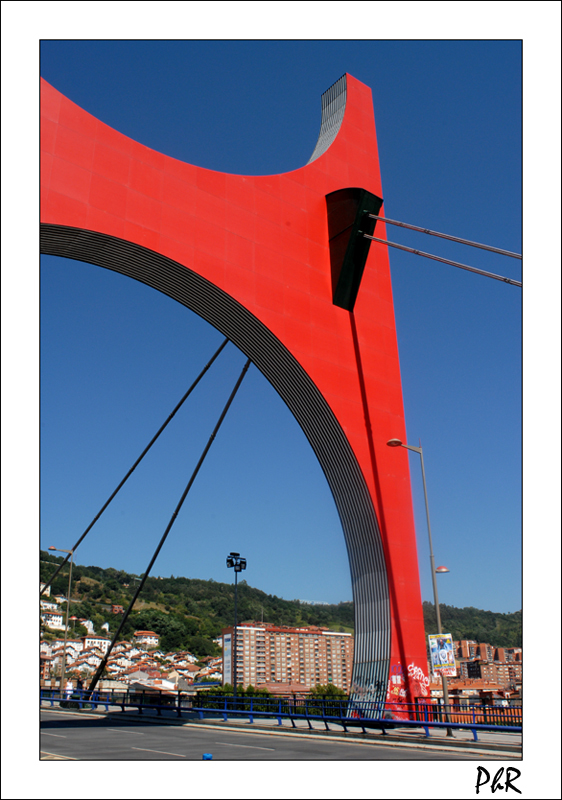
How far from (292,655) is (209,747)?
13468 cm

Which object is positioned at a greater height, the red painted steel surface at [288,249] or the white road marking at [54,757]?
the red painted steel surface at [288,249]

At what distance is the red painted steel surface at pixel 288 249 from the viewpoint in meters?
14.3

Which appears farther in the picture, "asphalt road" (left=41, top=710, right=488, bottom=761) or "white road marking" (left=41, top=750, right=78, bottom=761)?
"asphalt road" (left=41, top=710, right=488, bottom=761)

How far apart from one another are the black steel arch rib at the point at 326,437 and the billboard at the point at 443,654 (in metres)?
1.58

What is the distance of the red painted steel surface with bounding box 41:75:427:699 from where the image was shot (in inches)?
564

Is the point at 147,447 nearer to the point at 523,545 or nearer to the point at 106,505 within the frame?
the point at 106,505

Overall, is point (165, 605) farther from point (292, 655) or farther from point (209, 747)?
point (209, 747)

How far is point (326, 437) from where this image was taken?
18438mm

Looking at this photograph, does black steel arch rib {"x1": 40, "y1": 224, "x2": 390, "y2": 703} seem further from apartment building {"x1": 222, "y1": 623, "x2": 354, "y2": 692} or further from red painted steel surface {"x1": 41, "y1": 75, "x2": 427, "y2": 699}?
apartment building {"x1": 222, "y1": 623, "x2": 354, "y2": 692}

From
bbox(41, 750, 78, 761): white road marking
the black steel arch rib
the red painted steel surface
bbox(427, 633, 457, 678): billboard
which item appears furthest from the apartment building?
bbox(41, 750, 78, 761): white road marking

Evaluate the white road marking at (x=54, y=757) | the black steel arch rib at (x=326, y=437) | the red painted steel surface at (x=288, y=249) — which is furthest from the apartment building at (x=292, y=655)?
the white road marking at (x=54, y=757)

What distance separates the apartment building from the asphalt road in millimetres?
123933

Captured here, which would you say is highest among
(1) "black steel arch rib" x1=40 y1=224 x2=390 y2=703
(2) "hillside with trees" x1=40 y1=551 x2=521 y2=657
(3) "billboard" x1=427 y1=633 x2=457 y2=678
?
(1) "black steel arch rib" x1=40 y1=224 x2=390 y2=703

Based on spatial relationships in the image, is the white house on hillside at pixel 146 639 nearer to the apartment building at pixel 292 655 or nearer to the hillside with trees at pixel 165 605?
the hillside with trees at pixel 165 605
